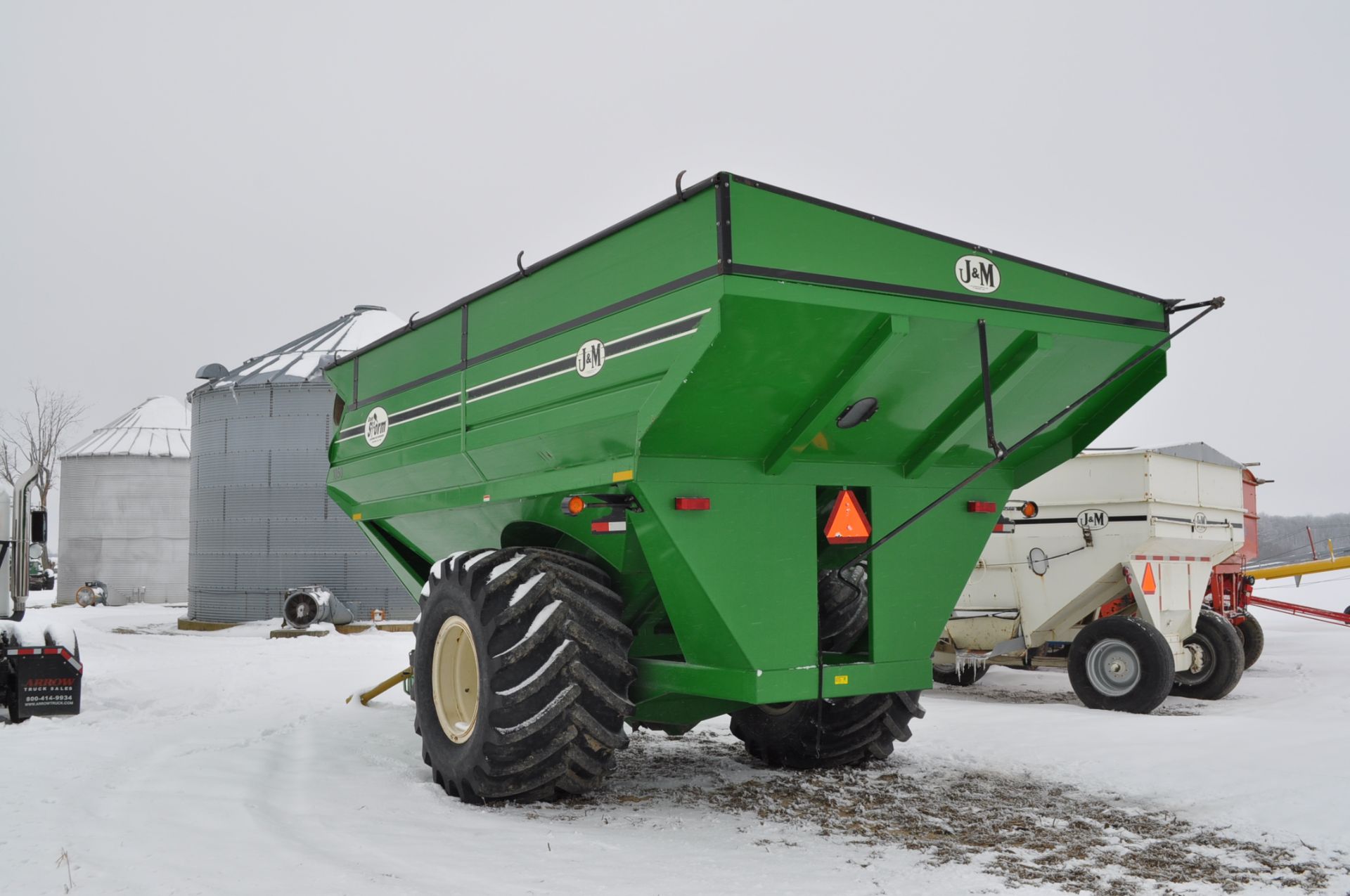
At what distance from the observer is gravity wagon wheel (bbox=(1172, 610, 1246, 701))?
9.88 metres

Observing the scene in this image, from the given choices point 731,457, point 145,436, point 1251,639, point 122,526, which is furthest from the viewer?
point 145,436

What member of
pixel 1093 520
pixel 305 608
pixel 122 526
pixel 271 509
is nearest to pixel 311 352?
pixel 271 509

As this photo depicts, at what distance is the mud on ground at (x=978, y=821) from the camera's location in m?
3.95

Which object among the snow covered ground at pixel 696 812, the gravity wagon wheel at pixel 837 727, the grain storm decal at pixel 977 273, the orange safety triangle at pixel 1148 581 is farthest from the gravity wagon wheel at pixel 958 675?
the grain storm decal at pixel 977 273

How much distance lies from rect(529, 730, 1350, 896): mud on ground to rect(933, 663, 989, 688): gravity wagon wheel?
429cm

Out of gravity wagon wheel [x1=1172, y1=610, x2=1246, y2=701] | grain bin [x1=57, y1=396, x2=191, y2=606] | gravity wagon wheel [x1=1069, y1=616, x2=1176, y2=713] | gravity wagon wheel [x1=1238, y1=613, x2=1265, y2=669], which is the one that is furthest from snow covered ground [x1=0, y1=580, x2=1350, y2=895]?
grain bin [x1=57, y1=396, x2=191, y2=606]

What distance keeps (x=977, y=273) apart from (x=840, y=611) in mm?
1903

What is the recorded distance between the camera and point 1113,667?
8.58m

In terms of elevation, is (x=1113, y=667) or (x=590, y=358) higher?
(x=590, y=358)

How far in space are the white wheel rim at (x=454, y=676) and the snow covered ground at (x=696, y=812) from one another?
1.29 feet

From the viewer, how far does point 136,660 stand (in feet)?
39.8

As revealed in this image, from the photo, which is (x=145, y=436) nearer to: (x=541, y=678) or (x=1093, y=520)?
(x=1093, y=520)

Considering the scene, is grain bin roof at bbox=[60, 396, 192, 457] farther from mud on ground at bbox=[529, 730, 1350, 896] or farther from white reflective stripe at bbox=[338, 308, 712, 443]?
mud on ground at bbox=[529, 730, 1350, 896]

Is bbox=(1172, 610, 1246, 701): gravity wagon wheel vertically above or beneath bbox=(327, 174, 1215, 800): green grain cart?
beneath
